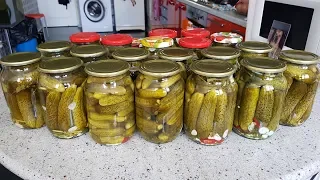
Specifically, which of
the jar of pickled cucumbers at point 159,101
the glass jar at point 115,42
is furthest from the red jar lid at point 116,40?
the jar of pickled cucumbers at point 159,101

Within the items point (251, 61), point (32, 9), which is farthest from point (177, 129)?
point (32, 9)

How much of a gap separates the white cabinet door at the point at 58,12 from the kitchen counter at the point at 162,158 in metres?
4.65

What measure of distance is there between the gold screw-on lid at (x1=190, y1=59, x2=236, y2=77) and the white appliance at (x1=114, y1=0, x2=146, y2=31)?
416 cm

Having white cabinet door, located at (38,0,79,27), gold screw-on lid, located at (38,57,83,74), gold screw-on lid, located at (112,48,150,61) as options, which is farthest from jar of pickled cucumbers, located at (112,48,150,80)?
white cabinet door, located at (38,0,79,27)

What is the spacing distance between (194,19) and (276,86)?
6.78ft

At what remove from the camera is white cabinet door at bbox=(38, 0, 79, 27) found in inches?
190

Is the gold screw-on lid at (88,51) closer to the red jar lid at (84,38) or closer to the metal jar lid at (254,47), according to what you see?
the red jar lid at (84,38)

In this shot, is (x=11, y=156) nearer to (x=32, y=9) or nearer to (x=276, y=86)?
(x=276, y=86)

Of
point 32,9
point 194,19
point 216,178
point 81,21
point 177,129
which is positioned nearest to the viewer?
point 216,178

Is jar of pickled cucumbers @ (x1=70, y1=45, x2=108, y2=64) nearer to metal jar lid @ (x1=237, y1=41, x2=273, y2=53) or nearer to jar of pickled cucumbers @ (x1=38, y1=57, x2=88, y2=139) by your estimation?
jar of pickled cucumbers @ (x1=38, y1=57, x2=88, y2=139)

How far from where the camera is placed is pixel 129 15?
4.59 meters

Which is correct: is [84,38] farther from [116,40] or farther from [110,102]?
[110,102]

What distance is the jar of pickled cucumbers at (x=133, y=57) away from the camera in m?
0.68

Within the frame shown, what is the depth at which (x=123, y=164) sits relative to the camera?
0.58m
